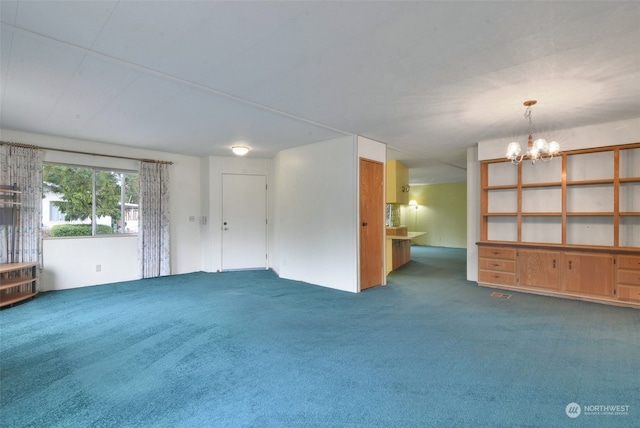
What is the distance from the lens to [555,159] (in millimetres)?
4930

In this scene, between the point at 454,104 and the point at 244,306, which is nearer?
the point at 454,104

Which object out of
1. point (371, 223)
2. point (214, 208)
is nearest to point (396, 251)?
point (371, 223)

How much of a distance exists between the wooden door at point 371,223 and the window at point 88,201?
4.65 meters

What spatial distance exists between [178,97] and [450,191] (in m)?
10.8

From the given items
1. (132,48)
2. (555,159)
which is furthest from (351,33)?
(555,159)

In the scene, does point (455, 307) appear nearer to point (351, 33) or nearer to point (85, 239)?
point (351, 33)

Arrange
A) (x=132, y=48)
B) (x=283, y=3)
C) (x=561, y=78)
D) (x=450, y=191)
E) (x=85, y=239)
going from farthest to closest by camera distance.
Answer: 1. (x=450, y=191)
2. (x=85, y=239)
3. (x=561, y=78)
4. (x=132, y=48)
5. (x=283, y=3)

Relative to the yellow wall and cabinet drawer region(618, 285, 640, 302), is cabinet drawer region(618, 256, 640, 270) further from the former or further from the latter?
the yellow wall

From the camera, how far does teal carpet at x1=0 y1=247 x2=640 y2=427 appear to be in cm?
196

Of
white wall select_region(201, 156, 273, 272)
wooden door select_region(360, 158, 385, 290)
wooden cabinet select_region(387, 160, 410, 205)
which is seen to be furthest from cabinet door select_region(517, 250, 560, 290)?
white wall select_region(201, 156, 273, 272)

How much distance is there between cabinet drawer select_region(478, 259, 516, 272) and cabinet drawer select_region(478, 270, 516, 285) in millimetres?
71

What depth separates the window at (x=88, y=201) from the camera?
5184 millimetres

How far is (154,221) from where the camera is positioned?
6121mm

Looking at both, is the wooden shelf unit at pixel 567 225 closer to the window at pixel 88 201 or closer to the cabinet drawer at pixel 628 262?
the cabinet drawer at pixel 628 262
